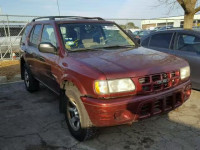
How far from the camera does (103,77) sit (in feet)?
8.04

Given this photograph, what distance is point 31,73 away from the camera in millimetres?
5105

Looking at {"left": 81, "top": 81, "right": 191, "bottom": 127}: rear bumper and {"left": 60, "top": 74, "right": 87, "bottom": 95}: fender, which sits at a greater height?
{"left": 60, "top": 74, "right": 87, "bottom": 95}: fender

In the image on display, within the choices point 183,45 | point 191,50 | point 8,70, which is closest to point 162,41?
point 183,45

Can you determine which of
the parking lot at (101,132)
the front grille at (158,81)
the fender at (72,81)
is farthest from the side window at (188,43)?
the fender at (72,81)

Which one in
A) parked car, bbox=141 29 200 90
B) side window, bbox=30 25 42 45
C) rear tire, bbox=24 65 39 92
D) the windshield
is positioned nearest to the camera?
the windshield

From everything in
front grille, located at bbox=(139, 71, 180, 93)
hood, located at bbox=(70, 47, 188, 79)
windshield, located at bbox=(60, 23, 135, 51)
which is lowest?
front grille, located at bbox=(139, 71, 180, 93)

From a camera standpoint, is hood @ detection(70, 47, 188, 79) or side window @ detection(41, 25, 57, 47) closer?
hood @ detection(70, 47, 188, 79)

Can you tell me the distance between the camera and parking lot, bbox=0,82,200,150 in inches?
115

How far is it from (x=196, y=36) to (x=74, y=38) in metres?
2.94

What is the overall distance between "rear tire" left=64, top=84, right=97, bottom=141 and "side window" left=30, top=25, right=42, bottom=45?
6.50 ft

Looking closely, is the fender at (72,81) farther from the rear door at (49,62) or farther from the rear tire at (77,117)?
the rear door at (49,62)

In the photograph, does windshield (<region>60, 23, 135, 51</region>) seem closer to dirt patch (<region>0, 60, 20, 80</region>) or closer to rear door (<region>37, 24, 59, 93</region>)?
rear door (<region>37, 24, 59, 93</region>)

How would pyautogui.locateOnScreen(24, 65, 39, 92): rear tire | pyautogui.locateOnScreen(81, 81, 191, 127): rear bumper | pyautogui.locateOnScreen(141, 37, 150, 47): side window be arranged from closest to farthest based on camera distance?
pyautogui.locateOnScreen(81, 81, 191, 127): rear bumper
pyautogui.locateOnScreen(24, 65, 39, 92): rear tire
pyautogui.locateOnScreen(141, 37, 150, 47): side window

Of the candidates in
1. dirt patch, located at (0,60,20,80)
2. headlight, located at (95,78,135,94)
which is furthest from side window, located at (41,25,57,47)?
dirt patch, located at (0,60,20,80)
